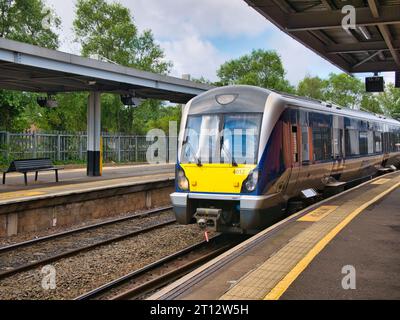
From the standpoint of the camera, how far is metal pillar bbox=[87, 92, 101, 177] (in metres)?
20.4

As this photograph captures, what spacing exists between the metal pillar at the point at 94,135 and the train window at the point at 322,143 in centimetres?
1098

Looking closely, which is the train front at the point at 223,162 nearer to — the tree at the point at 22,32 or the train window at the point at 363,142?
the train window at the point at 363,142

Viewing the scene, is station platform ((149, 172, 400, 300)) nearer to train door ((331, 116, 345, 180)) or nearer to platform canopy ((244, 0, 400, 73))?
train door ((331, 116, 345, 180))

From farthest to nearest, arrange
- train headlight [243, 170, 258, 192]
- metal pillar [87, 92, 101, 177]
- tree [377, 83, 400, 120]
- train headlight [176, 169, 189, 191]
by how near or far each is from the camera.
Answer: tree [377, 83, 400, 120] < metal pillar [87, 92, 101, 177] < train headlight [176, 169, 189, 191] < train headlight [243, 170, 258, 192]

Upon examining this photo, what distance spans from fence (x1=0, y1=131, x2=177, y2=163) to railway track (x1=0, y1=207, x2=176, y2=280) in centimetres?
1189

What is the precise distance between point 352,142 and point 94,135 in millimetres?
11058

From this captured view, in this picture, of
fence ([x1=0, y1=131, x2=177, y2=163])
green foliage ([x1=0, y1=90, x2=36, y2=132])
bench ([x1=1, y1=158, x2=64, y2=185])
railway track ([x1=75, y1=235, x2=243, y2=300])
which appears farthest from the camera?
green foliage ([x1=0, y1=90, x2=36, y2=132])

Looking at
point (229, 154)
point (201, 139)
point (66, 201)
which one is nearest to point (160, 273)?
point (229, 154)

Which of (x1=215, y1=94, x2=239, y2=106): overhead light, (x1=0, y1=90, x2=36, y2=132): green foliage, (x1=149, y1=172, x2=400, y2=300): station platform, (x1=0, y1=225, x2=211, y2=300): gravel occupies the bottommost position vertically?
(x1=0, y1=225, x2=211, y2=300): gravel

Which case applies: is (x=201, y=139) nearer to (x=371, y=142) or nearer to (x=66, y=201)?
(x=66, y=201)

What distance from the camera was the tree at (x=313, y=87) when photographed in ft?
257

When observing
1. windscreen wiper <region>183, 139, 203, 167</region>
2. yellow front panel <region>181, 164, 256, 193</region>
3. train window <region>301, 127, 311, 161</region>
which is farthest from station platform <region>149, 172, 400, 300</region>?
windscreen wiper <region>183, 139, 203, 167</region>

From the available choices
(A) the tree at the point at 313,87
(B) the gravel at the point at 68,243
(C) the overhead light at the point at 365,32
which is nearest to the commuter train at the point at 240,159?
(B) the gravel at the point at 68,243

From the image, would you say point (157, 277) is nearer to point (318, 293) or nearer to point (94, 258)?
point (94, 258)
